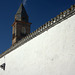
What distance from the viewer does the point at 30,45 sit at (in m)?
10.6

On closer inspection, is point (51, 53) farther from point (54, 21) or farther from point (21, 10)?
point (21, 10)

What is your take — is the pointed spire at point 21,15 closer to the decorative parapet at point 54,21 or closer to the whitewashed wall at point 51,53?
the whitewashed wall at point 51,53

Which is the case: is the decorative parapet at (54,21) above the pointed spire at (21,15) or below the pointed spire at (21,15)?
below

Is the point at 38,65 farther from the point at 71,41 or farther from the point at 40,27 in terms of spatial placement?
the point at 71,41

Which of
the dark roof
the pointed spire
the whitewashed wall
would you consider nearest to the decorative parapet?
the whitewashed wall

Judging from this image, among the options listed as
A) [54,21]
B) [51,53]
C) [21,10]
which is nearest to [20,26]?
[21,10]

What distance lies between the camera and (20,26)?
929 inches

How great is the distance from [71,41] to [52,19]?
1.90m

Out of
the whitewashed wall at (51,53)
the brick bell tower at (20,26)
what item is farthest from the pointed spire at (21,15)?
the whitewashed wall at (51,53)

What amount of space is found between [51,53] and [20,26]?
15476 mm

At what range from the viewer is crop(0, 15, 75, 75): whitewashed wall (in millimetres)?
7562

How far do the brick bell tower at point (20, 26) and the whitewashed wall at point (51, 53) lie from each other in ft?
37.8

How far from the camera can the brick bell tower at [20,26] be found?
23.3 meters

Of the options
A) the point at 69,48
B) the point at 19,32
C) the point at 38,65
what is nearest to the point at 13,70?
the point at 38,65
